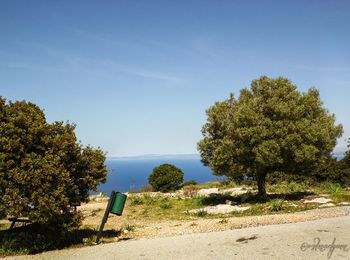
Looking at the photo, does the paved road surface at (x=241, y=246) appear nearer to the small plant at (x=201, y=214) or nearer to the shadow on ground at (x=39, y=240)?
the shadow on ground at (x=39, y=240)

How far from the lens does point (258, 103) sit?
2670 centimetres

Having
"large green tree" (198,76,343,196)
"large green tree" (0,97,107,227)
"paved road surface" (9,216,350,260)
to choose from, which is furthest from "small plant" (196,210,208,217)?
"large green tree" (0,97,107,227)

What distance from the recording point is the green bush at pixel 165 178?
44406mm

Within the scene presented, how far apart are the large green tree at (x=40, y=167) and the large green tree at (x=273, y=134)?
40.5 ft

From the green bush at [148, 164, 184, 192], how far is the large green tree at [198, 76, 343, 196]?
1640 cm

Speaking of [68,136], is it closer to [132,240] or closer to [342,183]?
[132,240]

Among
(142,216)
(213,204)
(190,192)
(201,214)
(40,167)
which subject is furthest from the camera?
(190,192)

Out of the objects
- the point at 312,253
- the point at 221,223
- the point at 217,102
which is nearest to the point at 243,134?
the point at 217,102

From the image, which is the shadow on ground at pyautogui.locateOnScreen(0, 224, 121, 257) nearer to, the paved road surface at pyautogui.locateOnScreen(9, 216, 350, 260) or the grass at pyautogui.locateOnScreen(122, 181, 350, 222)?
the paved road surface at pyautogui.locateOnScreen(9, 216, 350, 260)

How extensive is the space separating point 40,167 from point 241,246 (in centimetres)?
730

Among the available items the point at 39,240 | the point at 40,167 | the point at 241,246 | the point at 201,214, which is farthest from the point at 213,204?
the point at 40,167

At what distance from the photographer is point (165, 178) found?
4428 centimetres

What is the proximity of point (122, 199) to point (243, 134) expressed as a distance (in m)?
12.1

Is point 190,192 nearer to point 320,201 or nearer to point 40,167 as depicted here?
point 320,201
